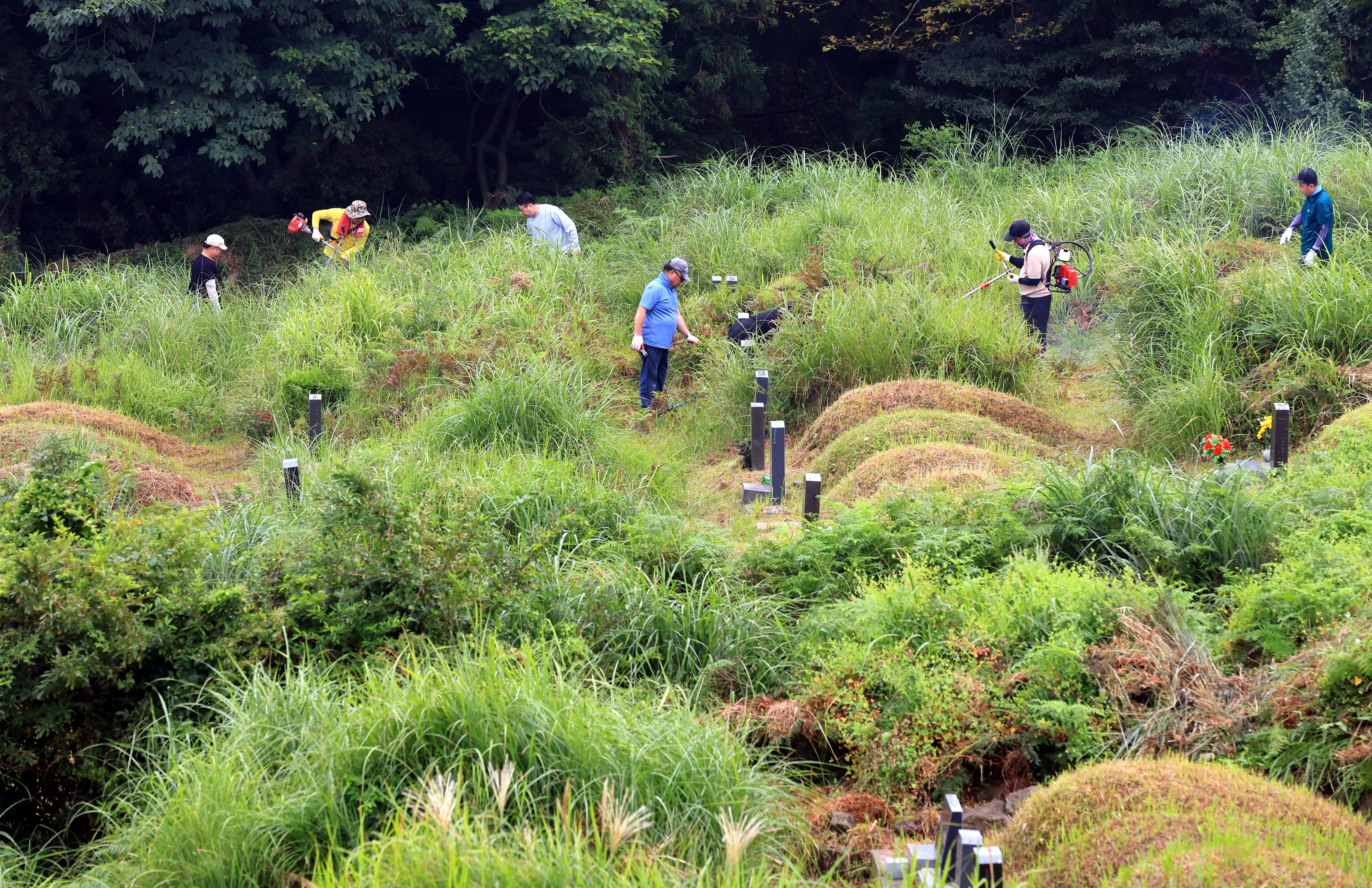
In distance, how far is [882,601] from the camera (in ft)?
16.1

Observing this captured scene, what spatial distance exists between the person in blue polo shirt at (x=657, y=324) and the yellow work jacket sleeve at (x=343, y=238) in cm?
506

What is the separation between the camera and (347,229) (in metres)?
14.6

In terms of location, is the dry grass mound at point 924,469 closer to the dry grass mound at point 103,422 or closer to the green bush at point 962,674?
the green bush at point 962,674

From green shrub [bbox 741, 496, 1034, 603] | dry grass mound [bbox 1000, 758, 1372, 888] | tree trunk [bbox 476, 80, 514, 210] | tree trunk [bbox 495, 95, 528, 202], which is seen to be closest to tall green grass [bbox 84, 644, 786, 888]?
dry grass mound [bbox 1000, 758, 1372, 888]

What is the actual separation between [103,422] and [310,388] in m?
1.77

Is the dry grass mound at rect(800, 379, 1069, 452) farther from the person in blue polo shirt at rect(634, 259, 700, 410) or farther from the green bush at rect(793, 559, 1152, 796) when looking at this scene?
the green bush at rect(793, 559, 1152, 796)

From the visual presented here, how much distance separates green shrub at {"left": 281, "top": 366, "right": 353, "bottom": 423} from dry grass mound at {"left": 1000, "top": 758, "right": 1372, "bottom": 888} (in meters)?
8.50

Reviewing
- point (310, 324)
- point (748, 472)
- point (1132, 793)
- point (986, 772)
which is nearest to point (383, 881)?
point (1132, 793)

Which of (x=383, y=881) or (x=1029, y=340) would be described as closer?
(x=383, y=881)

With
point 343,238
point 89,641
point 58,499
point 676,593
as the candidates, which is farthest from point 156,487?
point 343,238

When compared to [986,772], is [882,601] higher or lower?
higher

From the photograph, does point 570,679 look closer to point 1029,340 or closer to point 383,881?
point 383,881

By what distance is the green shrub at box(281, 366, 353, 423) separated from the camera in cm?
1062

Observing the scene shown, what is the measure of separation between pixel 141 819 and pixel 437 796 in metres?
1.53
